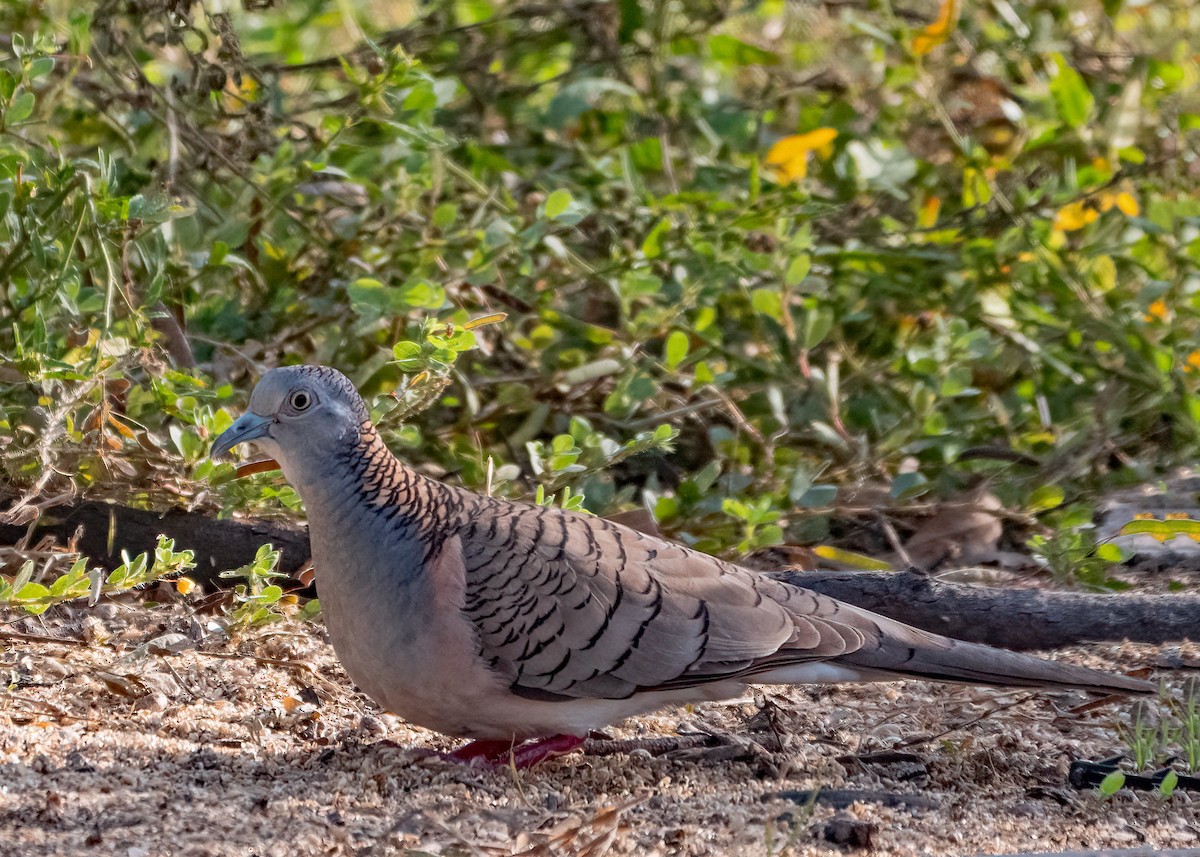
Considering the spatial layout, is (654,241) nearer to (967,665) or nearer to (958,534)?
(958,534)

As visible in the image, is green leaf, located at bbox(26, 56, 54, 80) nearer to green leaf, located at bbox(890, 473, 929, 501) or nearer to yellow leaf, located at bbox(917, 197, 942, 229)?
green leaf, located at bbox(890, 473, 929, 501)

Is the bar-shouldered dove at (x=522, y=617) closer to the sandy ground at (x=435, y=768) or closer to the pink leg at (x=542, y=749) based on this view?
the pink leg at (x=542, y=749)

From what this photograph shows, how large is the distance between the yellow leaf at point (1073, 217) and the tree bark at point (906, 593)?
223 cm

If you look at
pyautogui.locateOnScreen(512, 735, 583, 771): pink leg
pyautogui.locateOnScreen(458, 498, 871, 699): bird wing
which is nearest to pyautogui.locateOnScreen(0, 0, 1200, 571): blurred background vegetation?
pyautogui.locateOnScreen(458, 498, 871, 699): bird wing

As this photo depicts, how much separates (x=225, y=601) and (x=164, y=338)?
99 centimetres

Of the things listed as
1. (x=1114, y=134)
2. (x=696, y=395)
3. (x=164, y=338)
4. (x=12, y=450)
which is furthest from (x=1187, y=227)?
(x=12, y=450)

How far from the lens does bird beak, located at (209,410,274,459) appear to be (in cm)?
331

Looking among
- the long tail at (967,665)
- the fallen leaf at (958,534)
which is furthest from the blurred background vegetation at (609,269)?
the long tail at (967,665)

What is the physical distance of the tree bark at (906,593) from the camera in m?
3.76

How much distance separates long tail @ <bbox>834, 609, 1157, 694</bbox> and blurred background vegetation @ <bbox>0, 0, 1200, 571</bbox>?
0.88 metres

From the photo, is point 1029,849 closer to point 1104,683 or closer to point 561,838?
point 1104,683

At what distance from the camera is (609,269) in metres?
4.92

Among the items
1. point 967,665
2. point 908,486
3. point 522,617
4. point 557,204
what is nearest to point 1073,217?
point 908,486

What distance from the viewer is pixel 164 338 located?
4406mm
